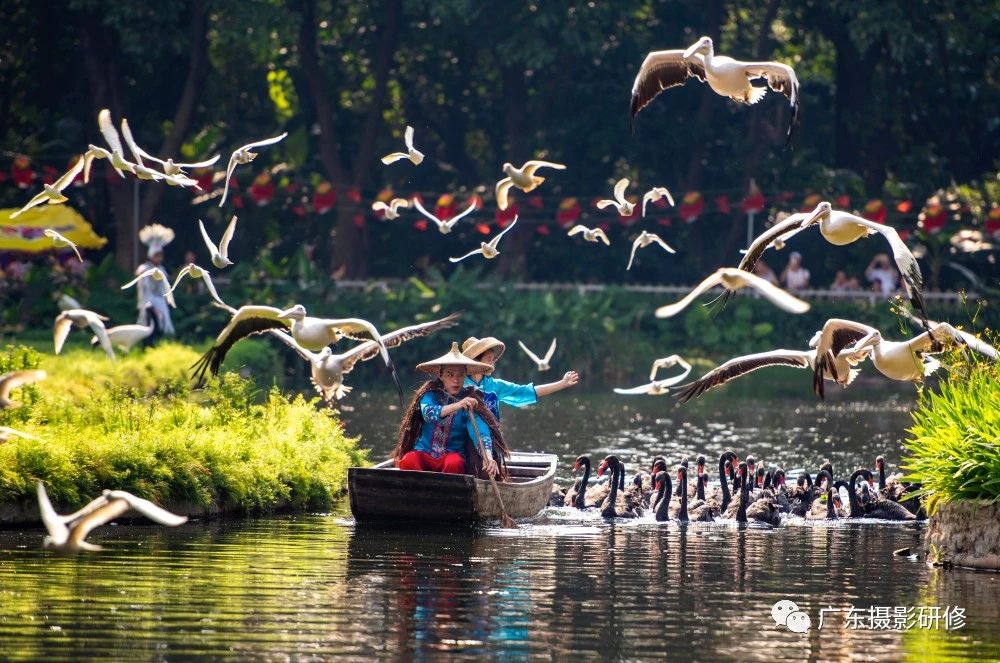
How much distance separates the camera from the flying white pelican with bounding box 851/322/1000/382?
15867 millimetres

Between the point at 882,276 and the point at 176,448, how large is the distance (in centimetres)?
2703

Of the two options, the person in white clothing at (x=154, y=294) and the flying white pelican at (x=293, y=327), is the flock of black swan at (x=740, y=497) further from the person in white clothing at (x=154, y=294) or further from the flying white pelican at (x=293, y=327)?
the person in white clothing at (x=154, y=294)

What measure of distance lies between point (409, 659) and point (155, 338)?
24.3 metres

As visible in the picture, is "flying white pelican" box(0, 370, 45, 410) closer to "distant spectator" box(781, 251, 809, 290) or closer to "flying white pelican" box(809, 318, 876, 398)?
"flying white pelican" box(809, 318, 876, 398)

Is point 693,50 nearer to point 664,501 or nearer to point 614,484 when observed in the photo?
point 614,484

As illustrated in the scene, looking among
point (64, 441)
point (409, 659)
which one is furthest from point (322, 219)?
point (409, 659)

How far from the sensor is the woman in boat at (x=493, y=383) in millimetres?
18891

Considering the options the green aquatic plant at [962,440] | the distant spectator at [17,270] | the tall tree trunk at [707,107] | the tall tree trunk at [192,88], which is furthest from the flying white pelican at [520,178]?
the tall tree trunk at [707,107]

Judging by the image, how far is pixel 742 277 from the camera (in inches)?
594

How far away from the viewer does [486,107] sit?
48250 mm

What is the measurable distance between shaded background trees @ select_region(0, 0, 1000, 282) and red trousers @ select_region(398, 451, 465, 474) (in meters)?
23.7

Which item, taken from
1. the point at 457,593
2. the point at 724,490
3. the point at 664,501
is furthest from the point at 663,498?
the point at 457,593

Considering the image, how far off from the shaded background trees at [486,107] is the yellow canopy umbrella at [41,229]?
9.61ft

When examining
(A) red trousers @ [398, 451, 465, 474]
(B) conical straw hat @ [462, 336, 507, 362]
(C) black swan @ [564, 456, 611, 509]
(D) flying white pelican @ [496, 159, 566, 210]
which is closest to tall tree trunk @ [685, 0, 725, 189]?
(C) black swan @ [564, 456, 611, 509]
